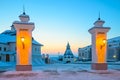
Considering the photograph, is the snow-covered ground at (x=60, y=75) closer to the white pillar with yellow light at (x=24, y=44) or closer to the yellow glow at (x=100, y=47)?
the white pillar with yellow light at (x=24, y=44)

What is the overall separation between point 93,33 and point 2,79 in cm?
988

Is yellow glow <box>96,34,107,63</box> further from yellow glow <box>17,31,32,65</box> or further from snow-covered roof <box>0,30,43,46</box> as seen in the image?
snow-covered roof <box>0,30,43,46</box>

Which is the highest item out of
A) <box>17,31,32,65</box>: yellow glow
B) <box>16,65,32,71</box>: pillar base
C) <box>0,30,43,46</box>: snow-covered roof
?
<box>0,30,43,46</box>: snow-covered roof

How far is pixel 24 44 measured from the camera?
17125 millimetres

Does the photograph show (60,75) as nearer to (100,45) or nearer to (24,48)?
(24,48)

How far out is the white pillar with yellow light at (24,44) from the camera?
670 inches

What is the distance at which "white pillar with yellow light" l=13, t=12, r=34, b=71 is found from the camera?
55.8ft

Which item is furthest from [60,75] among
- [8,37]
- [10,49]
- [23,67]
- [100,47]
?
[8,37]

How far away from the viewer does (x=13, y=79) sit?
1196cm

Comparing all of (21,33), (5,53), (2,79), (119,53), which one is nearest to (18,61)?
(21,33)

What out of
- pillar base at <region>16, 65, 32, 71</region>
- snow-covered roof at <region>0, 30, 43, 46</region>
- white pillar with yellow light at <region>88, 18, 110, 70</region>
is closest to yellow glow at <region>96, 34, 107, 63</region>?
white pillar with yellow light at <region>88, 18, 110, 70</region>

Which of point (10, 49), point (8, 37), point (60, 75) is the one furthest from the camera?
point (8, 37)

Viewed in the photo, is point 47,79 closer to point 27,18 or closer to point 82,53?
point 27,18

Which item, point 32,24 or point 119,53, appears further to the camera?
point 119,53
